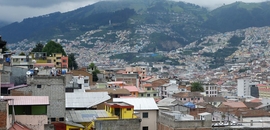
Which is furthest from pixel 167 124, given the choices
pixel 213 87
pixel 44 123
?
pixel 213 87

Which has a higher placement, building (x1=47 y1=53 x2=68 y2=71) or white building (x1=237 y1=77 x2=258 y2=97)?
building (x1=47 y1=53 x2=68 y2=71)

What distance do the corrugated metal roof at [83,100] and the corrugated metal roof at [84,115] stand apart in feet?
5.18

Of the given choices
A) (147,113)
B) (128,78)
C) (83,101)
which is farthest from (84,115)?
(128,78)

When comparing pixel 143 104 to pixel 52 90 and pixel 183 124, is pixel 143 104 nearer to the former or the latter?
pixel 183 124

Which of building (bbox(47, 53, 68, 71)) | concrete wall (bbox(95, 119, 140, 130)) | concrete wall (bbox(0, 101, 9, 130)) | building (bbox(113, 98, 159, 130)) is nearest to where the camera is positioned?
concrete wall (bbox(0, 101, 9, 130))

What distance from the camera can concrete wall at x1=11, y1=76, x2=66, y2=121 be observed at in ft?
57.3

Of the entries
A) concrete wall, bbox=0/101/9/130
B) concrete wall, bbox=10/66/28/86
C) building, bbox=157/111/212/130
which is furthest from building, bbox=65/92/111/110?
concrete wall, bbox=0/101/9/130

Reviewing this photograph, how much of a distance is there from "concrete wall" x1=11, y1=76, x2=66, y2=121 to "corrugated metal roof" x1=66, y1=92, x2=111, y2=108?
432cm

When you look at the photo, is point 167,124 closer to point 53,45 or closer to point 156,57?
point 53,45

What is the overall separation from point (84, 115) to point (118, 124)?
101 inches

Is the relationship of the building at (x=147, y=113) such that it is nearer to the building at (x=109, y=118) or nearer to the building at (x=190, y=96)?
the building at (x=109, y=118)

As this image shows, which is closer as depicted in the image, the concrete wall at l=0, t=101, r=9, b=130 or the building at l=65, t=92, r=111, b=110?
the concrete wall at l=0, t=101, r=9, b=130

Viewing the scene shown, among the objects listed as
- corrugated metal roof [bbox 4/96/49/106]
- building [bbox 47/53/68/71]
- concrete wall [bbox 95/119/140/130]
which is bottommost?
concrete wall [bbox 95/119/140/130]

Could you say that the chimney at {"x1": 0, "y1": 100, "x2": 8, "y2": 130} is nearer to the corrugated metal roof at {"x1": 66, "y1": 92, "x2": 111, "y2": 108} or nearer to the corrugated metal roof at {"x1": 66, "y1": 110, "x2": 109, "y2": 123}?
the corrugated metal roof at {"x1": 66, "y1": 110, "x2": 109, "y2": 123}
